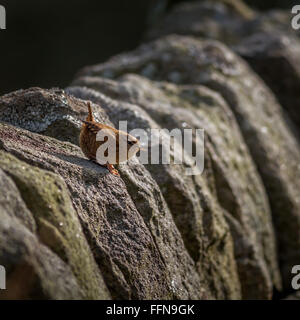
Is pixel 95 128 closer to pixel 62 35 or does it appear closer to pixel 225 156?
pixel 225 156

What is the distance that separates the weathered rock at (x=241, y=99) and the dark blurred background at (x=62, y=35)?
216 inches

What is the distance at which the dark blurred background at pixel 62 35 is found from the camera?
10930mm

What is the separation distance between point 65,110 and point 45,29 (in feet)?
29.1

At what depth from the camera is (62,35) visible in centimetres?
1191

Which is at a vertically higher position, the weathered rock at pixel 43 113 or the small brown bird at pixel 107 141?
the weathered rock at pixel 43 113

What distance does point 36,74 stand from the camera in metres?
11.2

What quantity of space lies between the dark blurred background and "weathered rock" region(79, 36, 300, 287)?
5.48 meters

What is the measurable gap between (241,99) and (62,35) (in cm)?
724

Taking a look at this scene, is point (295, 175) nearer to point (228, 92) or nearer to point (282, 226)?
point (282, 226)

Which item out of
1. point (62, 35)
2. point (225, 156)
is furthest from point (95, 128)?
point (62, 35)

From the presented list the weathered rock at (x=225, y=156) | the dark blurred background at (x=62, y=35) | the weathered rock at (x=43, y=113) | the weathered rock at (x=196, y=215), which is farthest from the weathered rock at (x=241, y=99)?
the dark blurred background at (x=62, y=35)

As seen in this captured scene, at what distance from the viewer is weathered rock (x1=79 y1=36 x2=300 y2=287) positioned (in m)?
5.58

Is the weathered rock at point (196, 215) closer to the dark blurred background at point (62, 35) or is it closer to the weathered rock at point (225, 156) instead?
the weathered rock at point (225, 156)
